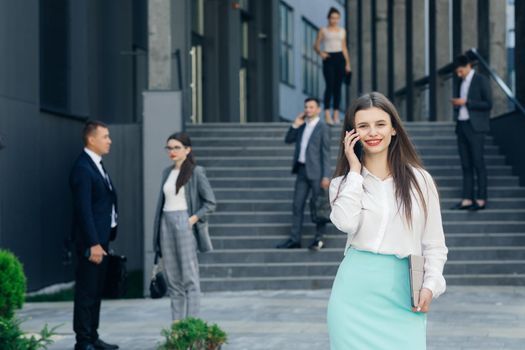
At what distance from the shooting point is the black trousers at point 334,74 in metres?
20.5

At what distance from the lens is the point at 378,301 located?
509 cm

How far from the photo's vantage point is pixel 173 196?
1029cm

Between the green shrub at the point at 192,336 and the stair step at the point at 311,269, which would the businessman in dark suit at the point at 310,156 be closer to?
the stair step at the point at 311,269

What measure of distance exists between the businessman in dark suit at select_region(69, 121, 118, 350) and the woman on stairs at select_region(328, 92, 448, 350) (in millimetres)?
5193

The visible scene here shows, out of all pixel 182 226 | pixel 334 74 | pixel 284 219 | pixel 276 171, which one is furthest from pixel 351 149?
pixel 334 74

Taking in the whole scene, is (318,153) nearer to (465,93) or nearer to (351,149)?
(465,93)

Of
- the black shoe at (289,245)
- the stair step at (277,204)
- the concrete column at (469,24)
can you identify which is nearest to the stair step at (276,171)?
the stair step at (277,204)

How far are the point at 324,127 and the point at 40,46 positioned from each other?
14.5 ft

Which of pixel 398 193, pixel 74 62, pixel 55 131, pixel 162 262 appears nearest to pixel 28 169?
pixel 55 131

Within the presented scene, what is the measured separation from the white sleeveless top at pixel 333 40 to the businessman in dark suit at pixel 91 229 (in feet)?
33.7

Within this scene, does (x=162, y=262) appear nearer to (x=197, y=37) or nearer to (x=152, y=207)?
→ (x=152, y=207)

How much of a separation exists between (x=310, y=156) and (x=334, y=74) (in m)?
5.62

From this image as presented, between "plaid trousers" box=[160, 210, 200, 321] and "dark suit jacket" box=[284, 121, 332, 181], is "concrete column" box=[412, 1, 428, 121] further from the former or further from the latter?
"plaid trousers" box=[160, 210, 200, 321]

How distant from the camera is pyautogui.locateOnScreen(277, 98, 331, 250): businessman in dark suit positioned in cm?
1519
